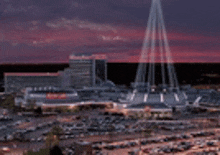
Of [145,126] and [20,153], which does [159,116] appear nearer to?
[145,126]

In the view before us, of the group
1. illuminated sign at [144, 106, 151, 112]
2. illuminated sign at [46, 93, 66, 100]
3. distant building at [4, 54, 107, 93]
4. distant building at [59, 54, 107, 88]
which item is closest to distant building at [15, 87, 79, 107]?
illuminated sign at [46, 93, 66, 100]

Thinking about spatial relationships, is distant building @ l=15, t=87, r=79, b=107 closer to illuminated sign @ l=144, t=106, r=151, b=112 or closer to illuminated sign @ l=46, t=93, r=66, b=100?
illuminated sign @ l=46, t=93, r=66, b=100

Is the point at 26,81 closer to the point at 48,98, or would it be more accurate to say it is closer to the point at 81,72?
the point at 81,72

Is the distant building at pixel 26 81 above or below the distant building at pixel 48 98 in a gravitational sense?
above

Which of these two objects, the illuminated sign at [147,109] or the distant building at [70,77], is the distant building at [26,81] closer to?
the distant building at [70,77]

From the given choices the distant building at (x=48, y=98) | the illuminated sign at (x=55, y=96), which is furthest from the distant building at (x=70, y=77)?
the illuminated sign at (x=55, y=96)
